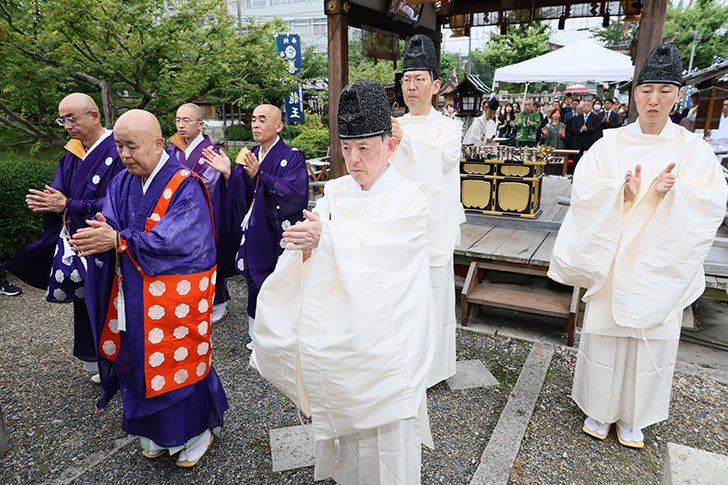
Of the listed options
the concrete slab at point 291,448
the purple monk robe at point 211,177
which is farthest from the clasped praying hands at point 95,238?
the purple monk robe at point 211,177

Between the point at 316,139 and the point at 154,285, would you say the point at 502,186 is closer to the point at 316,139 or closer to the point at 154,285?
the point at 154,285

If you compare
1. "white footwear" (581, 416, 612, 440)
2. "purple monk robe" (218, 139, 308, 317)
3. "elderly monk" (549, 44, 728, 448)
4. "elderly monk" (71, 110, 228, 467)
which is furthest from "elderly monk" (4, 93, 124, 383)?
"white footwear" (581, 416, 612, 440)

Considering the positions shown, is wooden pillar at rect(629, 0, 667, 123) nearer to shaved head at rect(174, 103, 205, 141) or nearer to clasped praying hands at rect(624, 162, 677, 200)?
clasped praying hands at rect(624, 162, 677, 200)

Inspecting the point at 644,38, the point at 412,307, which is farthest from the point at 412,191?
the point at 644,38

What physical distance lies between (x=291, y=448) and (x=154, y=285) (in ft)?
4.84

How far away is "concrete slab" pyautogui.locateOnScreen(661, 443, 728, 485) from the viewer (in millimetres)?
1858

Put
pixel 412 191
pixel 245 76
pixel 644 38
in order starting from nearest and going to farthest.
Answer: pixel 412 191 < pixel 644 38 < pixel 245 76

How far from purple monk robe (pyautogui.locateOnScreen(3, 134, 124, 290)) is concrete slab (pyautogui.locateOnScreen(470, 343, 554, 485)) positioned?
3.20 meters

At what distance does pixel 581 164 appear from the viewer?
126 inches

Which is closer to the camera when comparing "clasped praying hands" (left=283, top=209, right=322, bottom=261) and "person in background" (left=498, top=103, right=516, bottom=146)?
"clasped praying hands" (left=283, top=209, right=322, bottom=261)

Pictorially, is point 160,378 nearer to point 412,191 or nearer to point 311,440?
point 311,440

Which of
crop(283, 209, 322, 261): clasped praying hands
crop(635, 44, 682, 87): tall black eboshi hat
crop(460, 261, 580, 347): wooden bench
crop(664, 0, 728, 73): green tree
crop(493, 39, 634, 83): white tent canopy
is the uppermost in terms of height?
crop(664, 0, 728, 73): green tree

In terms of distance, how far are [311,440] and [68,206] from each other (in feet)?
7.97

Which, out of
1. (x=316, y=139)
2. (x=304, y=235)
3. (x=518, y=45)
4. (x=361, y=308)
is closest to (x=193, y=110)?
(x=304, y=235)
